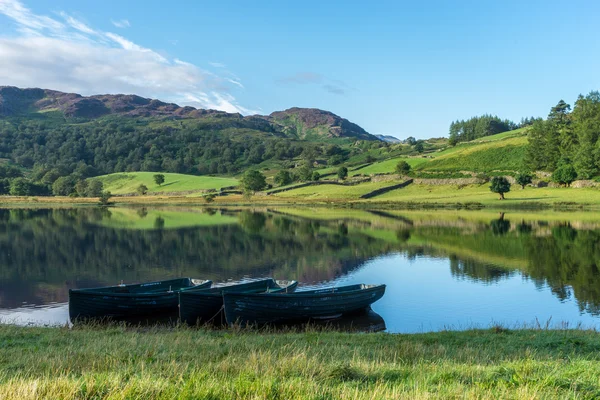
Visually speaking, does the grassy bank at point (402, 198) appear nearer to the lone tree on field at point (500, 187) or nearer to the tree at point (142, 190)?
the lone tree on field at point (500, 187)

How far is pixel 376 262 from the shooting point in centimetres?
4422

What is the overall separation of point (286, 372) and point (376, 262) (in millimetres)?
36119

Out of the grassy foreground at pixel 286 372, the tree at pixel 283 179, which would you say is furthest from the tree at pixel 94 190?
the grassy foreground at pixel 286 372

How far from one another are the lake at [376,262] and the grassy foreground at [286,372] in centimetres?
1104

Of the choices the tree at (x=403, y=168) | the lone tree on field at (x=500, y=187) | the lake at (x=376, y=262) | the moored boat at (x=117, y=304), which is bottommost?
the lake at (x=376, y=262)

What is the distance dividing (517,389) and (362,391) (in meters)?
2.57

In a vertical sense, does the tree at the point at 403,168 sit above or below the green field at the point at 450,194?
above

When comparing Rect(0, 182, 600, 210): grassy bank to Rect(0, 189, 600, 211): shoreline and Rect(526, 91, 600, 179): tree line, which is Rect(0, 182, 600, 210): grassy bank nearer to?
Rect(0, 189, 600, 211): shoreline

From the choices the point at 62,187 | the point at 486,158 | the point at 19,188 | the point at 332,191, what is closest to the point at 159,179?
the point at 62,187

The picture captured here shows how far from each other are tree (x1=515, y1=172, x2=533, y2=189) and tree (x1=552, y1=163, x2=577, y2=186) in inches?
221

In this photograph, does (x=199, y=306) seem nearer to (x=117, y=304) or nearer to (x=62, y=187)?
(x=117, y=304)

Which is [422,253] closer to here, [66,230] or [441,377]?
[441,377]

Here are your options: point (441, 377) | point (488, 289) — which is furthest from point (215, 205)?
point (441, 377)

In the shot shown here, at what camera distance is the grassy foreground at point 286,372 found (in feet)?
23.9
